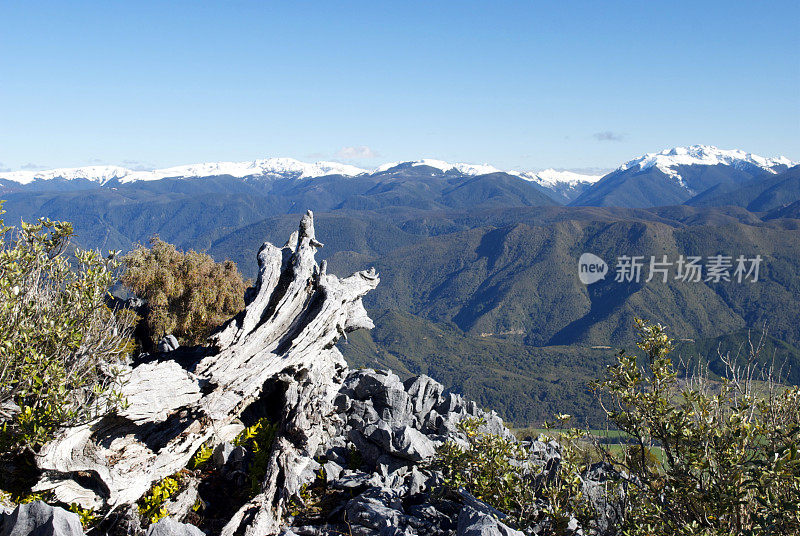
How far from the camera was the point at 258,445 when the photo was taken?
1290 cm

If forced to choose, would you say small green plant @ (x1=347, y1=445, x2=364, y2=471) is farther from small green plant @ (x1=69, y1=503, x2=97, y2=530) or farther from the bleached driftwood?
small green plant @ (x1=69, y1=503, x2=97, y2=530)

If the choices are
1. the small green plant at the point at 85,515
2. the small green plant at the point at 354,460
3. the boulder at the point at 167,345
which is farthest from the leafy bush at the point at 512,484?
the boulder at the point at 167,345

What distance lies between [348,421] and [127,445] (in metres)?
6.85

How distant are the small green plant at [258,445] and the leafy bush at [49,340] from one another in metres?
3.68

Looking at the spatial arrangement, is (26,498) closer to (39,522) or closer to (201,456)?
(39,522)

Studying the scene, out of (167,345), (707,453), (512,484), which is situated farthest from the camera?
(167,345)

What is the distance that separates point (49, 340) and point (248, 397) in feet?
14.9

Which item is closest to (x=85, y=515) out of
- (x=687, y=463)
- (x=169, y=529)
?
(x=169, y=529)

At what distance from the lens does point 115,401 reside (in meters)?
9.03

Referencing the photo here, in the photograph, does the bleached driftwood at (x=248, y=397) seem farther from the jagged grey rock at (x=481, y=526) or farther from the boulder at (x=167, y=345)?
the boulder at (x=167, y=345)

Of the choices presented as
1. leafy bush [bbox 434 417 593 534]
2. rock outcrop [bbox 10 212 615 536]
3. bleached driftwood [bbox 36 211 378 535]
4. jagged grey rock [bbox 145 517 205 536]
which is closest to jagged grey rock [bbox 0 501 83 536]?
rock outcrop [bbox 10 212 615 536]

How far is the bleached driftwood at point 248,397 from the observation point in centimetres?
991

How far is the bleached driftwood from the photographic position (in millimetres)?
9914

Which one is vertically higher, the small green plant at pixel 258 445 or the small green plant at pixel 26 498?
the small green plant at pixel 26 498
